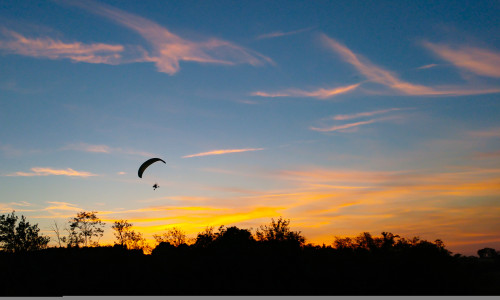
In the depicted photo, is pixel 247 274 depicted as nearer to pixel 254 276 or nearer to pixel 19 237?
pixel 254 276

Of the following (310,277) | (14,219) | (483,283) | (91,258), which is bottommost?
(483,283)

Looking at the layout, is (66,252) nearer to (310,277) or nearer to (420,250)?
(310,277)

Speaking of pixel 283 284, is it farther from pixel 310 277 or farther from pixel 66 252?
pixel 66 252

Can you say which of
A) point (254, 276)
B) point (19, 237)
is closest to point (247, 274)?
point (254, 276)

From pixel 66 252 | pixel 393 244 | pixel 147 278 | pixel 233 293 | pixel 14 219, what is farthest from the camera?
pixel 393 244

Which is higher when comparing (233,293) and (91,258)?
(91,258)

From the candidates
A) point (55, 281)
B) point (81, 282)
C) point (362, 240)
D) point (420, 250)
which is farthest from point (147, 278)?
point (362, 240)

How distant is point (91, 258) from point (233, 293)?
76.7 ft

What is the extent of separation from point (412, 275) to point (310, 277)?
12.9 m

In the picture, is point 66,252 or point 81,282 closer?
point 81,282

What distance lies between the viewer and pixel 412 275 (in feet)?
148

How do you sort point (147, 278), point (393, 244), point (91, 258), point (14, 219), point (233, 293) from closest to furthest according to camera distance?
point (233, 293)
point (147, 278)
point (91, 258)
point (14, 219)
point (393, 244)

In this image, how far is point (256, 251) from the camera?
54031 millimetres

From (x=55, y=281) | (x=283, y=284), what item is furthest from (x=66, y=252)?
(x=283, y=284)
